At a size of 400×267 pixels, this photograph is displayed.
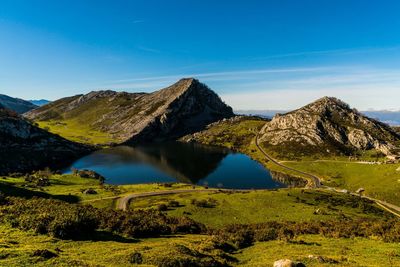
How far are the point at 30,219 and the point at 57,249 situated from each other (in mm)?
11961

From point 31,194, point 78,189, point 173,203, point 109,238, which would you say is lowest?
point 78,189

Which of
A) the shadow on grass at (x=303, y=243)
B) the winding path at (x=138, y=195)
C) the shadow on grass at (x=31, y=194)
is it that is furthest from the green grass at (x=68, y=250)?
the shadow on grass at (x=31, y=194)

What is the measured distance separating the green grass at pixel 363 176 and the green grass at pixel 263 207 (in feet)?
63.0

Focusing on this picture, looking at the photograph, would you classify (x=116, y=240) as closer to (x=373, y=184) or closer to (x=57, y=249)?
(x=57, y=249)

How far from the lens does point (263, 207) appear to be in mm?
102688

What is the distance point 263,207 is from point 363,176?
284ft

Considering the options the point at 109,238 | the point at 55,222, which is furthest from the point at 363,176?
Answer: the point at 55,222

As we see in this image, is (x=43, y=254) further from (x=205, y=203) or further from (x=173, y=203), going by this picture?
(x=205, y=203)

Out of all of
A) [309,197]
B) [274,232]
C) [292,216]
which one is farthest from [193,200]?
[274,232]

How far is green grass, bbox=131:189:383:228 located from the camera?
301ft

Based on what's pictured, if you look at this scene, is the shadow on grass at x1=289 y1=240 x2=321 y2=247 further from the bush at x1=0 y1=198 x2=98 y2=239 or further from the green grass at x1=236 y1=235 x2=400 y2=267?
the bush at x1=0 y1=198 x2=98 y2=239

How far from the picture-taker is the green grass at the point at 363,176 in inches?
5217

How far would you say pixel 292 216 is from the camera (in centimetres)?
9338

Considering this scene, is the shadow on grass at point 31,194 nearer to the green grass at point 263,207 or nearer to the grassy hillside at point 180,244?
the green grass at point 263,207
